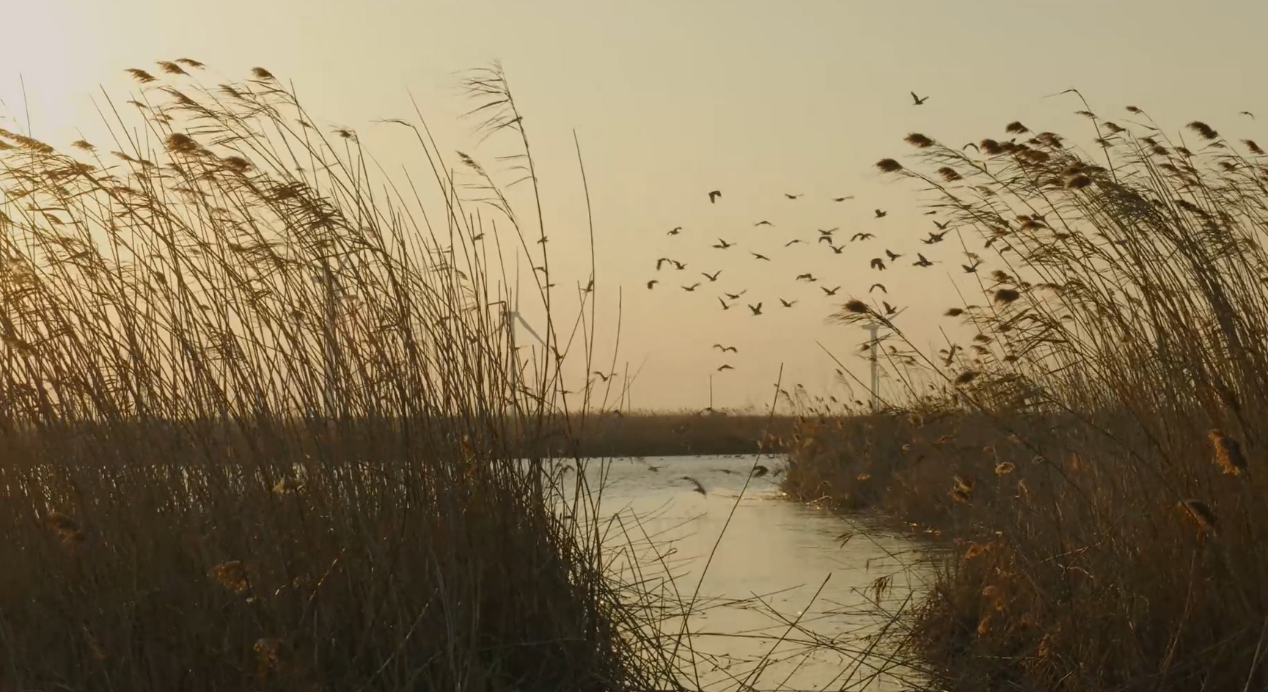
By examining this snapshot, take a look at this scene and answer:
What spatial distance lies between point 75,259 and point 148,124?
0.44 meters

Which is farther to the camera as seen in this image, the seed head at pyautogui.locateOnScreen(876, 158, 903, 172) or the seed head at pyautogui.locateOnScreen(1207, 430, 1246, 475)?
the seed head at pyautogui.locateOnScreen(876, 158, 903, 172)

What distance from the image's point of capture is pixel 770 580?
529 centimetres

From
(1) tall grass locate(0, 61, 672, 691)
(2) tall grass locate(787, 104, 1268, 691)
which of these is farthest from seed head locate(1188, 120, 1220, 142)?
(1) tall grass locate(0, 61, 672, 691)

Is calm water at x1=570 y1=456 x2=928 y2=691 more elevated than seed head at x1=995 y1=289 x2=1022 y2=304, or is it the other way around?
seed head at x1=995 y1=289 x2=1022 y2=304

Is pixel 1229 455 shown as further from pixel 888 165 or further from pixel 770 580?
pixel 770 580

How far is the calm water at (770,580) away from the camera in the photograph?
3.63 metres

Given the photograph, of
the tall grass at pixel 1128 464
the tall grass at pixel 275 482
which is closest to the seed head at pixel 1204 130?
the tall grass at pixel 1128 464

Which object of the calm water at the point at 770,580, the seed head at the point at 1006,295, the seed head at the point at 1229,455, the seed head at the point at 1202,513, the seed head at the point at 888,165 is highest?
the seed head at the point at 888,165

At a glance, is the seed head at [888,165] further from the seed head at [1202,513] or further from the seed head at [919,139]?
the seed head at [1202,513]

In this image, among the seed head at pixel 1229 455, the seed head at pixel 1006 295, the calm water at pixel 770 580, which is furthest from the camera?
the calm water at pixel 770 580

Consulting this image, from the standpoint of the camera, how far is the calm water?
3.63 meters

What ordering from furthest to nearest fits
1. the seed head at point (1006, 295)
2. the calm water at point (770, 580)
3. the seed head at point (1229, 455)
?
the calm water at point (770, 580), the seed head at point (1006, 295), the seed head at point (1229, 455)

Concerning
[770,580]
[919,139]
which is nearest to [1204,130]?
[919,139]

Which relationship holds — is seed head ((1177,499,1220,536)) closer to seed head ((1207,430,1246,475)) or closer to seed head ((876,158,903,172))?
seed head ((1207,430,1246,475))
